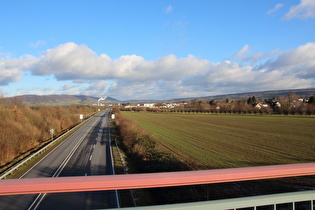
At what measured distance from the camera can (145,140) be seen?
65.7 ft

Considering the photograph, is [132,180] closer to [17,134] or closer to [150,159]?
[150,159]

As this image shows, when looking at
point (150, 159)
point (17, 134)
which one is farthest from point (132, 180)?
point (17, 134)

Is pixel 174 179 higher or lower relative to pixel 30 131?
higher

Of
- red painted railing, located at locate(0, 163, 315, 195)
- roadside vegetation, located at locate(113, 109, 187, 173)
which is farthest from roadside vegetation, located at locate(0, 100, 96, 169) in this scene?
red painted railing, located at locate(0, 163, 315, 195)

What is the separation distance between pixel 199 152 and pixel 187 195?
20.9 m

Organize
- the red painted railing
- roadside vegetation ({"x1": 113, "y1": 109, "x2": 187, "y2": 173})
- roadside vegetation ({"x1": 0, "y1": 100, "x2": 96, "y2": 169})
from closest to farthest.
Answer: the red painted railing, roadside vegetation ({"x1": 113, "y1": 109, "x2": 187, "y2": 173}), roadside vegetation ({"x1": 0, "y1": 100, "x2": 96, "y2": 169})

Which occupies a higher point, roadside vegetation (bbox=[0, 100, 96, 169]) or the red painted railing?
the red painted railing

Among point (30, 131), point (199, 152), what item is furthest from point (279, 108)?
point (30, 131)

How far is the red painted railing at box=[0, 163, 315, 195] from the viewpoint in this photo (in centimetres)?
198

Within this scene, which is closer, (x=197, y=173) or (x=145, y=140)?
(x=197, y=173)

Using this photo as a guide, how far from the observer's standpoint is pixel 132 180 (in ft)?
6.94

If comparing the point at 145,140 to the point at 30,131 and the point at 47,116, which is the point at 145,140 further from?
the point at 47,116

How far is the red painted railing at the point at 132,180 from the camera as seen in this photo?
1.98 meters

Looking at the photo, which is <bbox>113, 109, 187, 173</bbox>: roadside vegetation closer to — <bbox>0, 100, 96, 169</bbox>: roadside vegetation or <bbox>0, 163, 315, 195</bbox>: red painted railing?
<bbox>0, 163, 315, 195</bbox>: red painted railing
